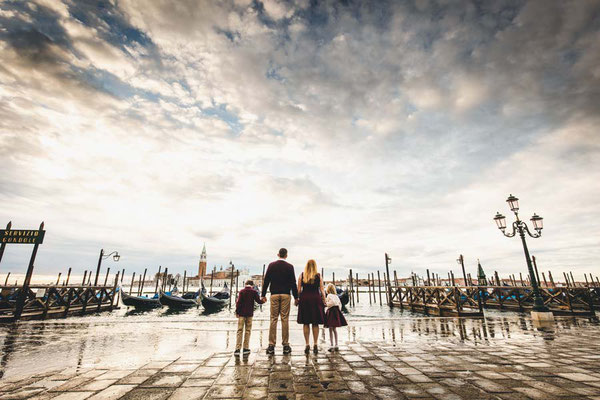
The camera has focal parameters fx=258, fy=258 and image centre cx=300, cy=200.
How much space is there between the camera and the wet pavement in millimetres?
3363

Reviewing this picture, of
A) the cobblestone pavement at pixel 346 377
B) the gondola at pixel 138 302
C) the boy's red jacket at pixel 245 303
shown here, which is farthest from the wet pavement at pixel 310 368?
the gondola at pixel 138 302

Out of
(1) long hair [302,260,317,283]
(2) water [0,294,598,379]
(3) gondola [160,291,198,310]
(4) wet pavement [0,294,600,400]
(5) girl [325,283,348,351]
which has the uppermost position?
(1) long hair [302,260,317,283]

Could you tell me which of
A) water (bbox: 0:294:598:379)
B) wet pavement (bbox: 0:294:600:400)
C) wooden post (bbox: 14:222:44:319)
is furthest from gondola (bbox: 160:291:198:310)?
wet pavement (bbox: 0:294:600:400)

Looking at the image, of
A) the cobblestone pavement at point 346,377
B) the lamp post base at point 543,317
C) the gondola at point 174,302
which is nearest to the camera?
the cobblestone pavement at point 346,377

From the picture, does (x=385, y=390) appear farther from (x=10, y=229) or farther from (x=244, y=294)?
(x=10, y=229)

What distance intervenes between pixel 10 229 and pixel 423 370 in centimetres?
1720

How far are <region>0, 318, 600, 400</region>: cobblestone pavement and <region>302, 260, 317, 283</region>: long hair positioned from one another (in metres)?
1.47

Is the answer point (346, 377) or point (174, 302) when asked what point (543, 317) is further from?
point (174, 302)

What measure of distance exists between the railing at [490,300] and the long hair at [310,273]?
41.2 feet

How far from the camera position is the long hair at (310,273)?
5660 millimetres

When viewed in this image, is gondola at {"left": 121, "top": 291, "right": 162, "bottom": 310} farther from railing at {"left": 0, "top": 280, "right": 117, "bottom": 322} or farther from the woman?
the woman

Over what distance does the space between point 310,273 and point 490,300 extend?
2831 cm

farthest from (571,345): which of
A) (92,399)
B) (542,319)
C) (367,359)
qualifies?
(92,399)

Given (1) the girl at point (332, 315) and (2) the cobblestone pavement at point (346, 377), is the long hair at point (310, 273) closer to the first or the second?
(1) the girl at point (332, 315)
